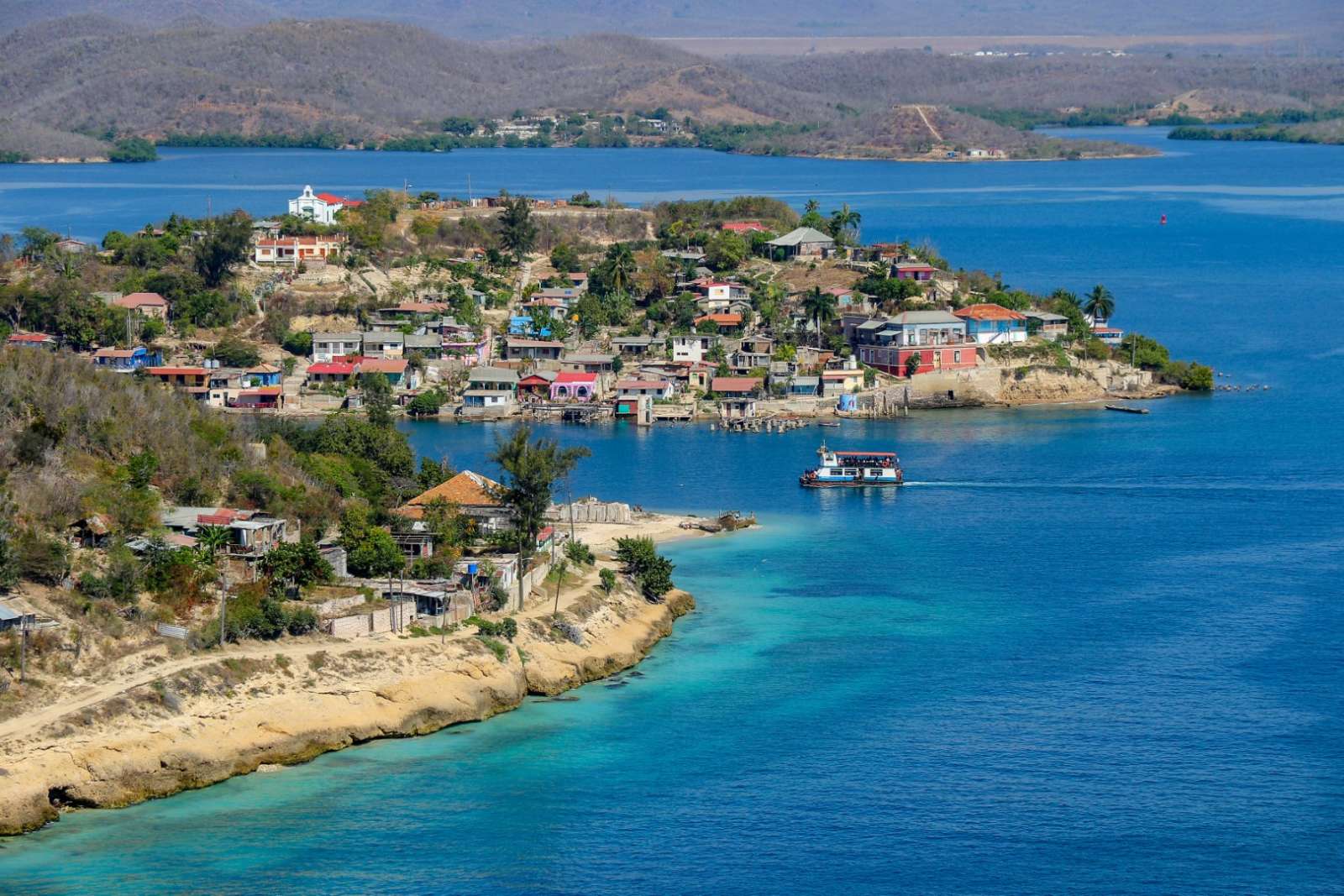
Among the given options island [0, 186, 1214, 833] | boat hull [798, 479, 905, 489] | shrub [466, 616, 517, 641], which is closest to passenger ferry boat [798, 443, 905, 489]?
boat hull [798, 479, 905, 489]

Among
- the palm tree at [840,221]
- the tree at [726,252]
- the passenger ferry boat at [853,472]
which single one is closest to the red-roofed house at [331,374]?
the tree at [726,252]

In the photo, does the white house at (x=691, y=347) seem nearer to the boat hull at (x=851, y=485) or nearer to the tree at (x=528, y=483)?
the boat hull at (x=851, y=485)

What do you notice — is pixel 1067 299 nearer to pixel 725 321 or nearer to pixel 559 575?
pixel 725 321

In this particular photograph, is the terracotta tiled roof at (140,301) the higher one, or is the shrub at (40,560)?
the terracotta tiled roof at (140,301)

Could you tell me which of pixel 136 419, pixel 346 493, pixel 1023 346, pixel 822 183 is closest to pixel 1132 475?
pixel 1023 346

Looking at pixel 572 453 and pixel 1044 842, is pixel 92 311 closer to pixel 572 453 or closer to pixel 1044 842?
pixel 572 453

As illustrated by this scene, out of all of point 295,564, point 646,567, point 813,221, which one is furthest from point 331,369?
point 295,564
